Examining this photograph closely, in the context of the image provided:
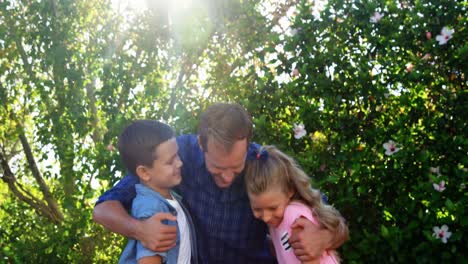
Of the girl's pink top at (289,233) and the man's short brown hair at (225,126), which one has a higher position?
the man's short brown hair at (225,126)

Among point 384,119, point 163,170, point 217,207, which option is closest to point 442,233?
point 384,119

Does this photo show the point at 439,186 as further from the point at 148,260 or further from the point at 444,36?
the point at 148,260

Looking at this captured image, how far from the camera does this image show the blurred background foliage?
12.3ft

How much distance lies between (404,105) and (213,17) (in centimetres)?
251

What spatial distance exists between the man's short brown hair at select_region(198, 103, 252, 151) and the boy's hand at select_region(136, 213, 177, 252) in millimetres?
417

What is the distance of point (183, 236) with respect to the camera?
279cm

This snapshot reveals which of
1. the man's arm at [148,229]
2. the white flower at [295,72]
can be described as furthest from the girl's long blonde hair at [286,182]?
the white flower at [295,72]

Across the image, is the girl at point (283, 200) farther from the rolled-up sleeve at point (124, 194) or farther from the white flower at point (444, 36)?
the white flower at point (444, 36)

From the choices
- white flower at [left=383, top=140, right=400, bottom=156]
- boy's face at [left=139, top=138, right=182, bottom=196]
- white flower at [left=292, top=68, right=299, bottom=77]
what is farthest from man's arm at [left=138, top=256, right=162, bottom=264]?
Answer: white flower at [left=292, top=68, right=299, bottom=77]

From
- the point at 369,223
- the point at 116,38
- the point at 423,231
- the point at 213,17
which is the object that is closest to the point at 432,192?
the point at 423,231

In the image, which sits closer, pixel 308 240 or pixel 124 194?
pixel 308 240

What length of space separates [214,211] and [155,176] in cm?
41

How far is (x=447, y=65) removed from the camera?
4039 millimetres

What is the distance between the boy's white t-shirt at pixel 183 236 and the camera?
2.75 m
